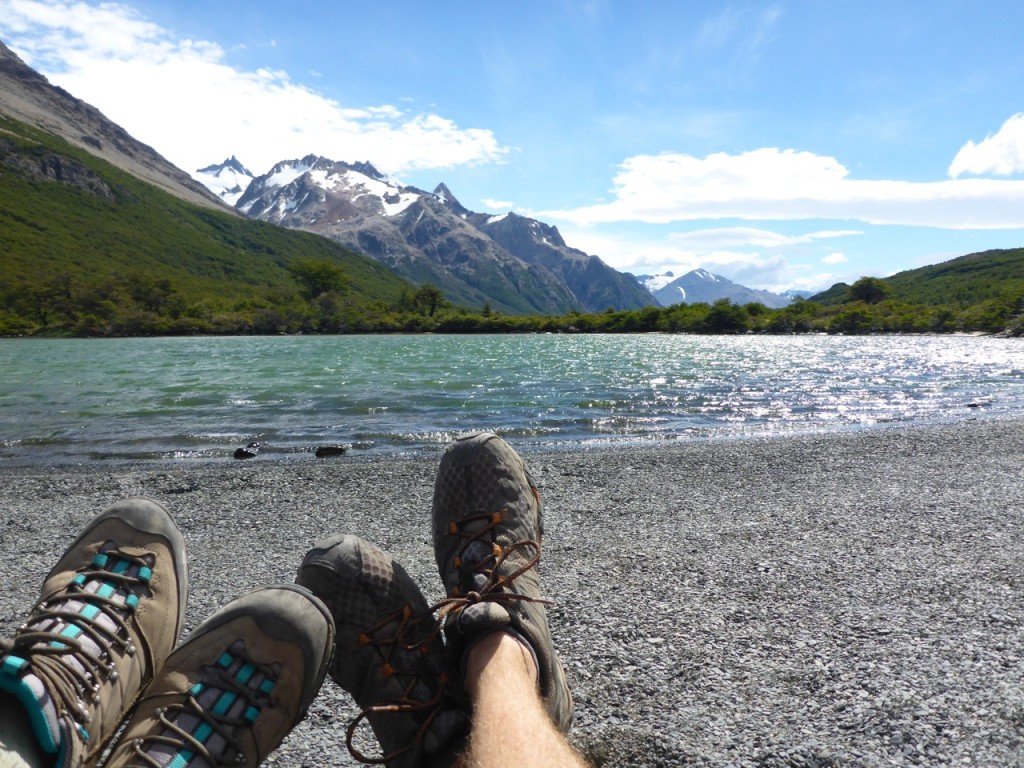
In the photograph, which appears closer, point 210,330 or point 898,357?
point 898,357

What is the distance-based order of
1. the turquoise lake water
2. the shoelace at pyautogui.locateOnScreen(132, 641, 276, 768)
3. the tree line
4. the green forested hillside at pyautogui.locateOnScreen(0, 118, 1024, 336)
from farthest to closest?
the green forested hillside at pyautogui.locateOnScreen(0, 118, 1024, 336), the tree line, the turquoise lake water, the shoelace at pyautogui.locateOnScreen(132, 641, 276, 768)

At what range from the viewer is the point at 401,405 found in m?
18.2

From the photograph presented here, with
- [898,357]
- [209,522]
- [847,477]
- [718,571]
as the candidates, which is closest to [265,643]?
[718,571]

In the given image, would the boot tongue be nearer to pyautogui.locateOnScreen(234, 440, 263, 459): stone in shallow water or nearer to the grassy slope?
pyautogui.locateOnScreen(234, 440, 263, 459): stone in shallow water

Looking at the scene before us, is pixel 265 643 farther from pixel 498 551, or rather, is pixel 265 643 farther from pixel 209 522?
pixel 209 522

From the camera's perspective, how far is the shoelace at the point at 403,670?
7.16 ft

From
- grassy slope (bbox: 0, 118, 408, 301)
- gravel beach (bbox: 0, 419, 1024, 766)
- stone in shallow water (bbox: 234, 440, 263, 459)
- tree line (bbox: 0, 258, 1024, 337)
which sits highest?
grassy slope (bbox: 0, 118, 408, 301)

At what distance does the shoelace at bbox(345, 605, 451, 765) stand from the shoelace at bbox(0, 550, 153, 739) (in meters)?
0.91

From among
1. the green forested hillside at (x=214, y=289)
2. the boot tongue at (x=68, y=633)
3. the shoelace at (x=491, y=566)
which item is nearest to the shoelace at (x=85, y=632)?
the boot tongue at (x=68, y=633)

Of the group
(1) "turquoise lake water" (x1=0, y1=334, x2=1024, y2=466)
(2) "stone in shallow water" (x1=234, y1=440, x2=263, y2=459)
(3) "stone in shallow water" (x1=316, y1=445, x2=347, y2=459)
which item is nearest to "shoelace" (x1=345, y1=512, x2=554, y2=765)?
(3) "stone in shallow water" (x1=316, y1=445, x2=347, y2=459)

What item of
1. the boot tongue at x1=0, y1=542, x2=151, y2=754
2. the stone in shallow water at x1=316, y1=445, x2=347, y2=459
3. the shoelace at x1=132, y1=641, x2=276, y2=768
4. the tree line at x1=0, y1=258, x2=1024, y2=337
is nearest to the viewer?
the boot tongue at x1=0, y1=542, x2=151, y2=754

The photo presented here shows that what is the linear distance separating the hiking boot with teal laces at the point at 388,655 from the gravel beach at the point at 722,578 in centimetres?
44

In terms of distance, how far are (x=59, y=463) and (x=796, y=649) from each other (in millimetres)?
12100

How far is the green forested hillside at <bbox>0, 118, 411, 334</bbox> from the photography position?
88312 mm
